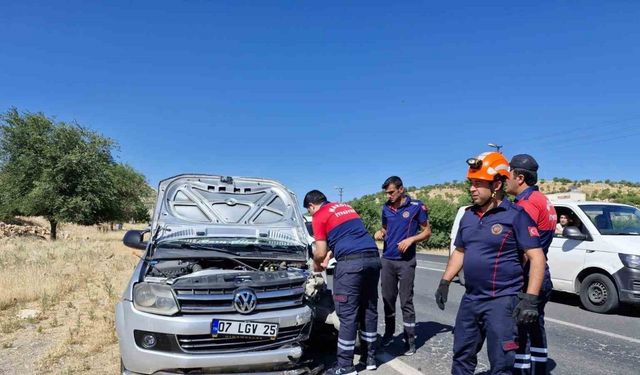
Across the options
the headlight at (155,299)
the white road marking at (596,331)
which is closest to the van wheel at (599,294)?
the white road marking at (596,331)

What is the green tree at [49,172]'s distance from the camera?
25469 mm

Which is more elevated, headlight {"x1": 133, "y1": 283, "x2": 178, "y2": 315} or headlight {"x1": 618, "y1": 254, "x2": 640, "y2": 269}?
headlight {"x1": 618, "y1": 254, "x2": 640, "y2": 269}

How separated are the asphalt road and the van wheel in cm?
14

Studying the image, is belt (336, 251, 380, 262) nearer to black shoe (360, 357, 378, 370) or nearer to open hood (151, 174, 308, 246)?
open hood (151, 174, 308, 246)

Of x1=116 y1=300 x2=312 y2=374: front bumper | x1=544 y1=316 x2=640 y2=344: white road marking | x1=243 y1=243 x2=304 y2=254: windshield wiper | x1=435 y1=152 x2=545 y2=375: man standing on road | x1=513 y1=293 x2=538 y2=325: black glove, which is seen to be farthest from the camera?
x1=544 y1=316 x2=640 y2=344: white road marking

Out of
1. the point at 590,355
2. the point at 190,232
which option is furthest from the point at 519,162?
the point at 190,232

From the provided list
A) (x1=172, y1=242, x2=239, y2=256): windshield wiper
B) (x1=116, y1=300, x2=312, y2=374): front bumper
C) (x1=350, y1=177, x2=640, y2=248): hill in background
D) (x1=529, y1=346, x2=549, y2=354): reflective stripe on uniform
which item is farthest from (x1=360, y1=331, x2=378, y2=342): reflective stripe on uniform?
(x1=350, y1=177, x2=640, y2=248): hill in background

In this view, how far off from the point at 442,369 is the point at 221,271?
2.47 m

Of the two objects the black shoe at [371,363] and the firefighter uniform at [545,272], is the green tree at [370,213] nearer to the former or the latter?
the black shoe at [371,363]

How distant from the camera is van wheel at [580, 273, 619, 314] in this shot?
6.94 m

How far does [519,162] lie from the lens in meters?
4.21

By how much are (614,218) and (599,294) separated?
1.39m

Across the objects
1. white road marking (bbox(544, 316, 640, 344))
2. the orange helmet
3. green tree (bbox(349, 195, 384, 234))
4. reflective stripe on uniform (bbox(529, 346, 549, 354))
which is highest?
green tree (bbox(349, 195, 384, 234))

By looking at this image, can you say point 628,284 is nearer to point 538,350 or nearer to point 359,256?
point 538,350
